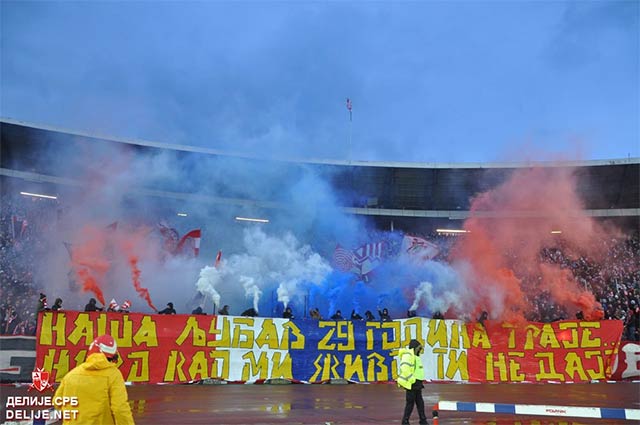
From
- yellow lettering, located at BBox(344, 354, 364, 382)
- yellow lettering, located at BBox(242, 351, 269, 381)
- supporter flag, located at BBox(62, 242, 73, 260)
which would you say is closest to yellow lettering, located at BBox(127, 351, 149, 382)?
yellow lettering, located at BBox(242, 351, 269, 381)

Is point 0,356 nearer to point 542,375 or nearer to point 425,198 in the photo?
point 542,375

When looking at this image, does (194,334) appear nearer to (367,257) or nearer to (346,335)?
(346,335)

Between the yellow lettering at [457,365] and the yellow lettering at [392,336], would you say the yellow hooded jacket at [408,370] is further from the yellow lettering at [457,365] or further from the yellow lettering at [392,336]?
the yellow lettering at [457,365]

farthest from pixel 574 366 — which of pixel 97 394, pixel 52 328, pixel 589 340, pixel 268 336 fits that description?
pixel 52 328

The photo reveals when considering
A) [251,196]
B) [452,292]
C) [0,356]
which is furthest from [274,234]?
[0,356]

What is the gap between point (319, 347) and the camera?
13.7 m

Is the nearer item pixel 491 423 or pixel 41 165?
pixel 491 423

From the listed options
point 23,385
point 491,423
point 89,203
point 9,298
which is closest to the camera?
point 491,423

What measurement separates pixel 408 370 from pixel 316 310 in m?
9.65

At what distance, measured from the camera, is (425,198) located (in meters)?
26.0

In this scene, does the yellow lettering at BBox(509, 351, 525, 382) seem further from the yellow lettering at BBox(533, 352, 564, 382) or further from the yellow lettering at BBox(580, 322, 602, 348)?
the yellow lettering at BBox(580, 322, 602, 348)

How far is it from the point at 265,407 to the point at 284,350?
4.35m

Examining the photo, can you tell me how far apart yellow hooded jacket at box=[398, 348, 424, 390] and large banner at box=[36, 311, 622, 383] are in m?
6.38

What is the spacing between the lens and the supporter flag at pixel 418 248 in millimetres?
22812
